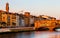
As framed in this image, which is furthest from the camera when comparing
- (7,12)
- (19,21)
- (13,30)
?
(19,21)

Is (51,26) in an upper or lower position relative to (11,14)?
lower

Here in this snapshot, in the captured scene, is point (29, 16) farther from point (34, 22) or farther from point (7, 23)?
point (7, 23)

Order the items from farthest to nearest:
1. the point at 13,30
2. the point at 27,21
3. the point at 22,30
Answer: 1. the point at 27,21
2. the point at 22,30
3. the point at 13,30

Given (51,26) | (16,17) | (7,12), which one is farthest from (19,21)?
(51,26)

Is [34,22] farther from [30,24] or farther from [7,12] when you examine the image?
[7,12]

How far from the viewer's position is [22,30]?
111 ft

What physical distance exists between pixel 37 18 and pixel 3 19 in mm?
12892

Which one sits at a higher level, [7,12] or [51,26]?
[7,12]

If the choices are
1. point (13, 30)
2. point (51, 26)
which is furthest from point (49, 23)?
point (13, 30)

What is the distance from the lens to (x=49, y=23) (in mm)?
40219

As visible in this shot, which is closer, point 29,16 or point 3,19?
point 3,19

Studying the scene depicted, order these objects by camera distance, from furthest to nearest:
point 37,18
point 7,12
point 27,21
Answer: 1. point 37,18
2. point 27,21
3. point 7,12

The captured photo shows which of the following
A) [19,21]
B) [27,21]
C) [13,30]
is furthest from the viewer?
[27,21]

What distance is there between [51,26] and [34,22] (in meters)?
3.80
